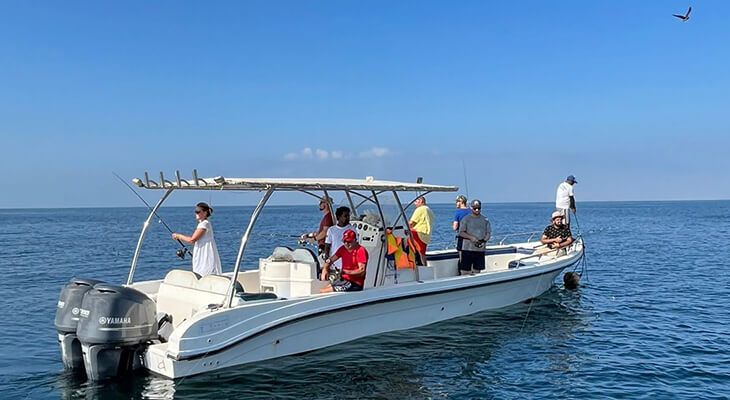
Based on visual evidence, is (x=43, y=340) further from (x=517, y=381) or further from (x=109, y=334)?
(x=517, y=381)

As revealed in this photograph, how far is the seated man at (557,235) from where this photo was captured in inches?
488

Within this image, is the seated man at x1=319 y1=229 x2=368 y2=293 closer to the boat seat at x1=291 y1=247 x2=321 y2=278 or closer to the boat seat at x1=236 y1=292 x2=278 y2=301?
the boat seat at x1=291 y1=247 x2=321 y2=278

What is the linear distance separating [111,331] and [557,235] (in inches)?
369

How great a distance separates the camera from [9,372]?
7473mm

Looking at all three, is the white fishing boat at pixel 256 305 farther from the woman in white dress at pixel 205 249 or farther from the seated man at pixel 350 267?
the woman in white dress at pixel 205 249

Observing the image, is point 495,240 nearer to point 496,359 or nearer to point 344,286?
point 496,359

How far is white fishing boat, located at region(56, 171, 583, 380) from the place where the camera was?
6.39m

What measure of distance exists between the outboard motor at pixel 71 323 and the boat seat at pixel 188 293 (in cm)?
104

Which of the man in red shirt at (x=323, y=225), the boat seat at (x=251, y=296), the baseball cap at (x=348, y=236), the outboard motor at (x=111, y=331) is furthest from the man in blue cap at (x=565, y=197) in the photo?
the outboard motor at (x=111, y=331)

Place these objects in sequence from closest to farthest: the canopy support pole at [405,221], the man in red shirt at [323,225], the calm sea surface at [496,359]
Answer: the calm sea surface at [496,359]
the canopy support pole at [405,221]
the man in red shirt at [323,225]

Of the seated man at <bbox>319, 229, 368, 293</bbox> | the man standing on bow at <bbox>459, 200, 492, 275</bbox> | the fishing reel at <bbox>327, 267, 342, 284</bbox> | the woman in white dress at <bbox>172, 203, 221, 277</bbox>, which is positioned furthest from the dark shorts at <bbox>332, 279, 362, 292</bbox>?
the man standing on bow at <bbox>459, 200, 492, 275</bbox>

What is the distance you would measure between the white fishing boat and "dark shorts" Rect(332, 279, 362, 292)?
4.1 inches

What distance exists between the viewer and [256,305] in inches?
271

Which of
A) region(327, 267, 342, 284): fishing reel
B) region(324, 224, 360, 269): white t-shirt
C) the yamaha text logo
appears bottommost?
the yamaha text logo
